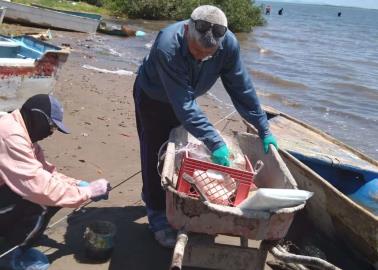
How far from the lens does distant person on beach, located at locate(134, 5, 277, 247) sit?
3.53 metres

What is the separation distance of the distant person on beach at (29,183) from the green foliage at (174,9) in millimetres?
28241

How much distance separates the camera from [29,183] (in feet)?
10.6

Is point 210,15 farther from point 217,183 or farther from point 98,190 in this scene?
point 98,190

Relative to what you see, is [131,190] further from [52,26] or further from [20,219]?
[52,26]

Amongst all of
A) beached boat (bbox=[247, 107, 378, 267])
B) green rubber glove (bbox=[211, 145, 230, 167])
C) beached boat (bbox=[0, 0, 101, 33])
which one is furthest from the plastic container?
beached boat (bbox=[0, 0, 101, 33])

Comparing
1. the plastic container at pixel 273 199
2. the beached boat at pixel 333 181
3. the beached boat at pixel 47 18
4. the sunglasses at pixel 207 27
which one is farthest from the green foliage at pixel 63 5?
the plastic container at pixel 273 199

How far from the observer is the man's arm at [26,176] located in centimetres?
317

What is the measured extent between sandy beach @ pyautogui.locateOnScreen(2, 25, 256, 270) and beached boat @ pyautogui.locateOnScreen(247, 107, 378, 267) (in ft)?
4.84

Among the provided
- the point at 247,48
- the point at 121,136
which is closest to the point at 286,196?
the point at 121,136

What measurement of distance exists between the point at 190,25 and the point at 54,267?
6.75 ft

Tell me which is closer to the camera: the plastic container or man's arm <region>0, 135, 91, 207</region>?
the plastic container

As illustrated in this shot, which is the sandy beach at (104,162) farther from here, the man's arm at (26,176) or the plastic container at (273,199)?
the plastic container at (273,199)

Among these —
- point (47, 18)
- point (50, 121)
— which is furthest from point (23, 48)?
point (47, 18)

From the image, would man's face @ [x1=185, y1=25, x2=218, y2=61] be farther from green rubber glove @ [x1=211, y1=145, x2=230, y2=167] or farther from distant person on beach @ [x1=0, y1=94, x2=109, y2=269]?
distant person on beach @ [x1=0, y1=94, x2=109, y2=269]
